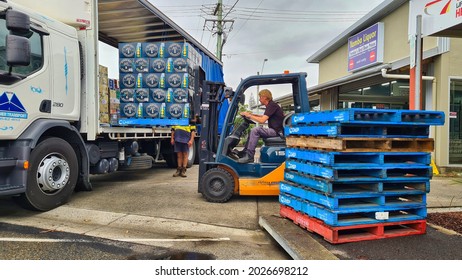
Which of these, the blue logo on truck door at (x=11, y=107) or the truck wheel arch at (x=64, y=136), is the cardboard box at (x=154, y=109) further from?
the blue logo on truck door at (x=11, y=107)

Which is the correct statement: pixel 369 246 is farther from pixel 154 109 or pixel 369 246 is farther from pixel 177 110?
pixel 154 109

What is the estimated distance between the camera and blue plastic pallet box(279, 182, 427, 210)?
359 centimetres

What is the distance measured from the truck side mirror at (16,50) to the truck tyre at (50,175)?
125 centimetres

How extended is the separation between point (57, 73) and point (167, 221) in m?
3.02

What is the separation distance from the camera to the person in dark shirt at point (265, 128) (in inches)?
239

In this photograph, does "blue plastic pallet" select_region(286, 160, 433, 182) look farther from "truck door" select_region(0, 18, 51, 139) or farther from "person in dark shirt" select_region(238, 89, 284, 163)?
"truck door" select_region(0, 18, 51, 139)

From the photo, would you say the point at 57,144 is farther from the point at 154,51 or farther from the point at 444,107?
the point at 444,107

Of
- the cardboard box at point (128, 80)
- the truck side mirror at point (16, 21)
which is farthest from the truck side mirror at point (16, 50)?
the cardboard box at point (128, 80)

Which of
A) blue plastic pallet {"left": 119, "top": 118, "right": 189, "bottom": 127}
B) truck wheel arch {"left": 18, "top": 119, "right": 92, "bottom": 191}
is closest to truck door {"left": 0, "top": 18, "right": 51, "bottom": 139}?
truck wheel arch {"left": 18, "top": 119, "right": 92, "bottom": 191}

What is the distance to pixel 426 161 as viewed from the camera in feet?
12.9

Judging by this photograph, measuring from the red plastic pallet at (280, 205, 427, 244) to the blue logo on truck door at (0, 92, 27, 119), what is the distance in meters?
4.10

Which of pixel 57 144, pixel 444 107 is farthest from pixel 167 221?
pixel 444 107

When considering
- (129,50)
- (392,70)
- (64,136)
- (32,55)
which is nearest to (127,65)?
(129,50)

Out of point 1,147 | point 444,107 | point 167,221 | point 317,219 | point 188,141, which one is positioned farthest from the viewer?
point 444,107
